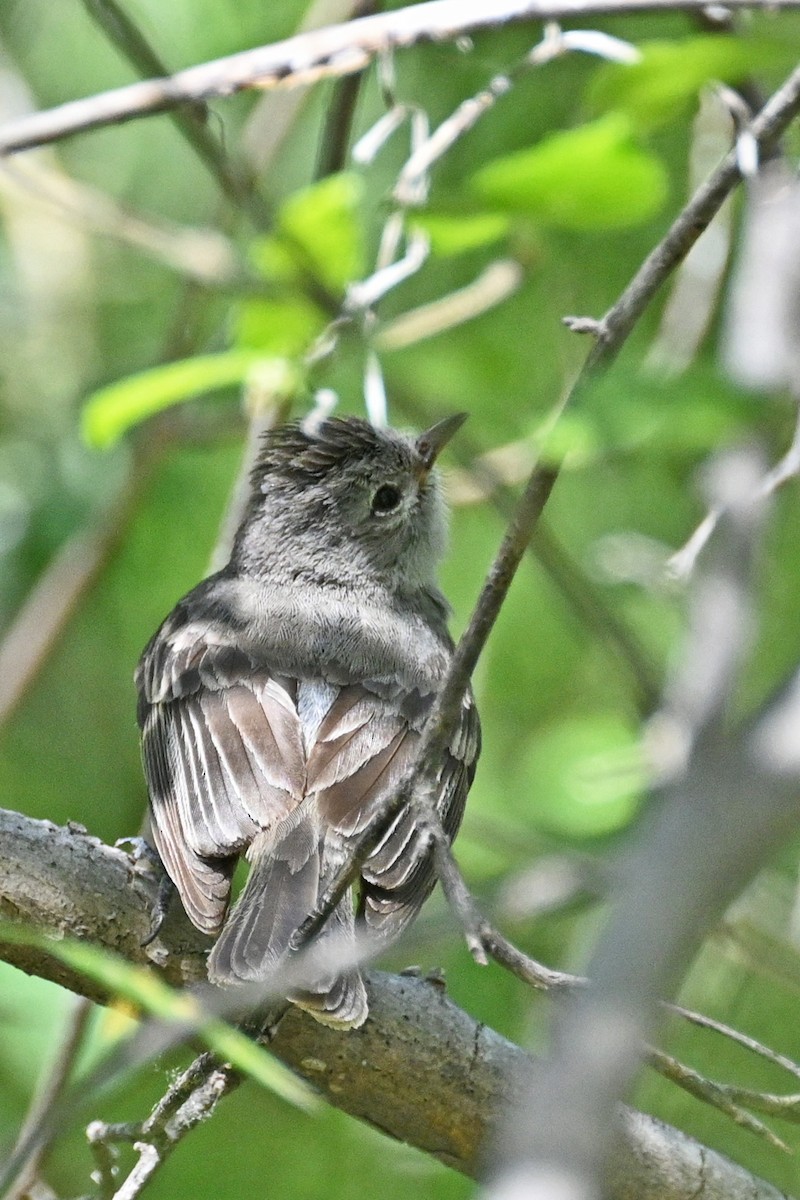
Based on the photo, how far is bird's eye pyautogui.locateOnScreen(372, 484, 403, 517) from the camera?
18.9 ft

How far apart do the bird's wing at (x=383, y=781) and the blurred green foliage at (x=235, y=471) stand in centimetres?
35

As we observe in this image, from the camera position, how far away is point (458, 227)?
3.33 meters

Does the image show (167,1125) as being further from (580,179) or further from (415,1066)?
(580,179)

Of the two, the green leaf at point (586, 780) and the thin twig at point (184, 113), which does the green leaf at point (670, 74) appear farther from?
the green leaf at point (586, 780)

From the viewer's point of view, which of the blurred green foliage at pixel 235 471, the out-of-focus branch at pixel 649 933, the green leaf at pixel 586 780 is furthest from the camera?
the blurred green foliage at pixel 235 471

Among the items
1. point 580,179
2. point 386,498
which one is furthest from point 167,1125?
point 386,498

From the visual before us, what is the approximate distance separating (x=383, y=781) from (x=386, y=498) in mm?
1727

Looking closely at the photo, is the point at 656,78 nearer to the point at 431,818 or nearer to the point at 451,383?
the point at 431,818

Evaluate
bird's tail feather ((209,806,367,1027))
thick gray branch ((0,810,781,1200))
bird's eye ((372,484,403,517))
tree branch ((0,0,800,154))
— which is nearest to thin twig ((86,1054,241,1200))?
bird's tail feather ((209,806,367,1027))

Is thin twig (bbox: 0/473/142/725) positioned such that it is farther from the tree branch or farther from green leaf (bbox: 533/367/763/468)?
green leaf (bbox: 533/367/763/468)

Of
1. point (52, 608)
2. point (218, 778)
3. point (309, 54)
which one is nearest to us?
point (309, 54)

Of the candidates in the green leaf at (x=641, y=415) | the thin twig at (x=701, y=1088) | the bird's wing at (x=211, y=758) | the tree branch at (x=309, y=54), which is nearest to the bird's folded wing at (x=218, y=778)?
the bird's wing at (x=211, y=758)

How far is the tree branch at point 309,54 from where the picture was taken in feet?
10.8

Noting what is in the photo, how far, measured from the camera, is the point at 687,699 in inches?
147
